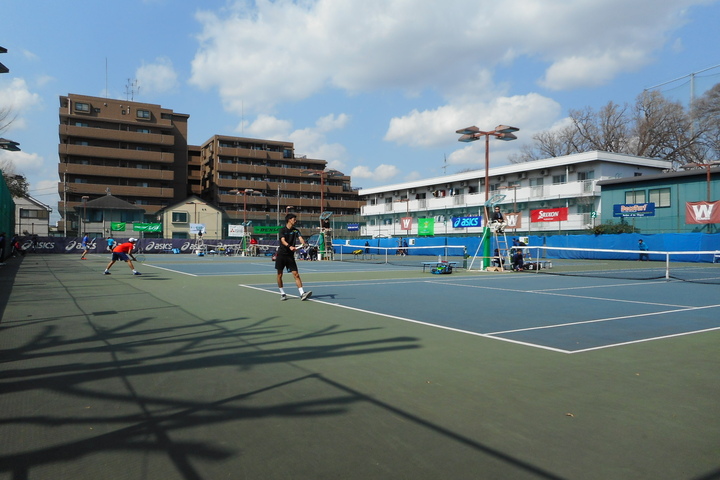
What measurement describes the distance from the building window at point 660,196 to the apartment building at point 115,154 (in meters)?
65.4

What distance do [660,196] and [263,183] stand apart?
6293cm

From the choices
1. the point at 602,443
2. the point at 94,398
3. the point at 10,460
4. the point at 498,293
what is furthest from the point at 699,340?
the point at 10,460

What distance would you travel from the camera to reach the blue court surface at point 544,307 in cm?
719

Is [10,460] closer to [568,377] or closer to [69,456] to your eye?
[69,456]

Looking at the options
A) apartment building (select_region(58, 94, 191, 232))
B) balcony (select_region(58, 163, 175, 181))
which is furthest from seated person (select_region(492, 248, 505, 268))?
balcony (select_region(58, 163, 175, 181))

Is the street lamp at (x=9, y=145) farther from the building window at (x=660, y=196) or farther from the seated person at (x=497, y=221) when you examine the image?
the building window at (x=660, y=196)

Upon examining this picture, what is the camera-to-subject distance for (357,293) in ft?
41.4

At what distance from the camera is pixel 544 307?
1000 centimetres

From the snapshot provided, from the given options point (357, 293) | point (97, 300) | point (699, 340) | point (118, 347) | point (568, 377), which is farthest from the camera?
point (357, 293)

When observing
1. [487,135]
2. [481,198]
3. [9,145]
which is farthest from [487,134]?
[481,198]

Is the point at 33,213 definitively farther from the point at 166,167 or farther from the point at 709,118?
the point at 709,118

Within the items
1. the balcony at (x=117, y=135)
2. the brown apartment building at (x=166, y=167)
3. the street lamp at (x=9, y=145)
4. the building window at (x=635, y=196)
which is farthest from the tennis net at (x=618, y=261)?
the balcony at (x=117, y=135)

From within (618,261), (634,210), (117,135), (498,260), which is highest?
(117,135)

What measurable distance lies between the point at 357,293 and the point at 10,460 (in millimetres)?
9807
